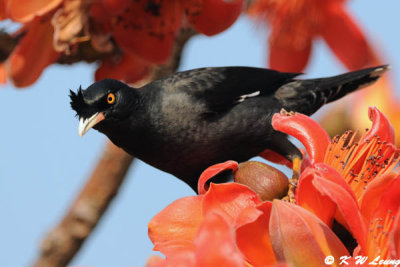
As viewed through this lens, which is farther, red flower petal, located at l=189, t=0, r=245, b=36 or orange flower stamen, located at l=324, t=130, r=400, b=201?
red flower petal, located at l=189, t=0, r=245, b=36

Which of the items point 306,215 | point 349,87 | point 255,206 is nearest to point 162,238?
Answer: point 255,206

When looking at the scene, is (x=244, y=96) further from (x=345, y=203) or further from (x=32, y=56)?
(x=345, y=203)

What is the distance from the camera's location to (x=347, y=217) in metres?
1.27

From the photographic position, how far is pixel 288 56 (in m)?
2.70

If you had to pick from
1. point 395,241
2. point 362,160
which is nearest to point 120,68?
point 362,160

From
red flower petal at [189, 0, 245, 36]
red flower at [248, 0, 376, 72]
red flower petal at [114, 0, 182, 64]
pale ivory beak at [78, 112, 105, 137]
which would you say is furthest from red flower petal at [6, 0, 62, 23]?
red flower at [248, 0, 376, 72]

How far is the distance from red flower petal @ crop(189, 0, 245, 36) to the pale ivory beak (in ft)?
1.95

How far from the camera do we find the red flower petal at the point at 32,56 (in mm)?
2117

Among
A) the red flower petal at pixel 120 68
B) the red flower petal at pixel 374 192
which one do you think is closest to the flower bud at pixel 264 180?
the red flower petal at pixel 374 192

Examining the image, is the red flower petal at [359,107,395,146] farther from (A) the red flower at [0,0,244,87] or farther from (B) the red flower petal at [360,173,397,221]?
(A) the red flower at [0,0,244,87]

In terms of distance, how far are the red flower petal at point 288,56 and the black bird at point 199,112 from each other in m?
0.38

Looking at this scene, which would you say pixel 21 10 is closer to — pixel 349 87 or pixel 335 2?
pixel 335 2

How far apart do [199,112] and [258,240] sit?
5.57 feet

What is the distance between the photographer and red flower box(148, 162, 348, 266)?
4.05 ft
